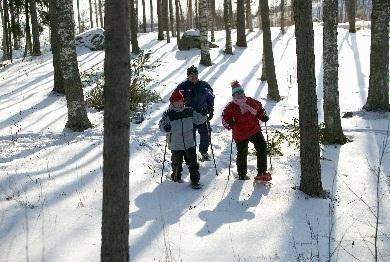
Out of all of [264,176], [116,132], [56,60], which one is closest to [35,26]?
[56,60]

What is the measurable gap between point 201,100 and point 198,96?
11 cm

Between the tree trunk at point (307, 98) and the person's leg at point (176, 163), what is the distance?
197 centimetres

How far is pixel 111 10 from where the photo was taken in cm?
354

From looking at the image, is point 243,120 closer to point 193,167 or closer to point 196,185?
point 193,167

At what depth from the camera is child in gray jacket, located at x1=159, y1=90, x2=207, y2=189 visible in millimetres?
7410

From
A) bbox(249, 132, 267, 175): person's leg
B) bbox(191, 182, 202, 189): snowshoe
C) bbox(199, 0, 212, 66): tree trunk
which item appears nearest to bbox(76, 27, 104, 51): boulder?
bbox(199, 0, 212, 66): tree trunk

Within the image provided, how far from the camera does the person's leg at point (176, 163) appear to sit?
7551mm

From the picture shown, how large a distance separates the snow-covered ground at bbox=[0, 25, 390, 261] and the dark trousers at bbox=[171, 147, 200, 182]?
237 mm

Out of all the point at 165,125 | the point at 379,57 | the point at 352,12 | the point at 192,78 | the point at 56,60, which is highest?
the point at 352,12

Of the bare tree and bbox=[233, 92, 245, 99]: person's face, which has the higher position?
the bare tree

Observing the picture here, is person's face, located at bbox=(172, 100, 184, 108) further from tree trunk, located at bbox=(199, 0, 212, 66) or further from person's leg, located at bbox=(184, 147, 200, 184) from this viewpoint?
tree trunk, located at bbox=(199, 0, 212, 66)

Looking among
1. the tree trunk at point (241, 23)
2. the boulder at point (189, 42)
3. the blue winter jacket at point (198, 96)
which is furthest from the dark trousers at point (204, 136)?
the boulder at point (189, 42)

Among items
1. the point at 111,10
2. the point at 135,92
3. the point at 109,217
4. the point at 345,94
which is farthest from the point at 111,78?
the point at 345,94

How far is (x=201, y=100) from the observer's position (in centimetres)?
898
